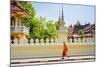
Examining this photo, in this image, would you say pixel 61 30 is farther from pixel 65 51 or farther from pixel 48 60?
pixel 48 60

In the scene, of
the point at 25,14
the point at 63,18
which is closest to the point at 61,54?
the point at 63,18

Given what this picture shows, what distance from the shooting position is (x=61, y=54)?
2461 mm

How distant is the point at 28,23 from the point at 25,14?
10 centimetres

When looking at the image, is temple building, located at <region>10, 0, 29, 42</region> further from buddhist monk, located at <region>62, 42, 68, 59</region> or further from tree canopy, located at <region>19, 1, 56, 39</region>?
buddhist monk, located at <region>62, 42, 68, 59</region>

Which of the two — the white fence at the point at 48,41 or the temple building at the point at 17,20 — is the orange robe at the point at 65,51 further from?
the temple building at the point at 17,20

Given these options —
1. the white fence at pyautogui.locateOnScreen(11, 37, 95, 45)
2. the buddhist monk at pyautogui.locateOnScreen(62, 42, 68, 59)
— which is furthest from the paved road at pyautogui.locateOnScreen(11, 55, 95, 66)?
the white fence at pyautogui.locateOnScreen(11, 37, 95, 45)

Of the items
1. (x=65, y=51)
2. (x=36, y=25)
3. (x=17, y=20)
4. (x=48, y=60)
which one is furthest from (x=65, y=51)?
(x=17, y=20)

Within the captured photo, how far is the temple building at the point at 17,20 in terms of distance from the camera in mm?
2234

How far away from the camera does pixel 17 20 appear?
2260mm

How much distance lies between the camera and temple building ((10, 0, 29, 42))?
7.33 feet

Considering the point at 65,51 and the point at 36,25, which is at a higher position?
the point at 36,25
